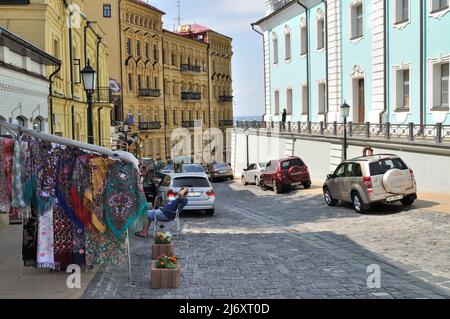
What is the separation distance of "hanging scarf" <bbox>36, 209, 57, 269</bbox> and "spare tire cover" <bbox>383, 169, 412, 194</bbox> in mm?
10436

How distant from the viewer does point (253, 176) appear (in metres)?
31.4

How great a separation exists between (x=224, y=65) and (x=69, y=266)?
2862 inches

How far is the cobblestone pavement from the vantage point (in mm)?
8367

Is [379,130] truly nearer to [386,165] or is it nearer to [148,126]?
[386,165]

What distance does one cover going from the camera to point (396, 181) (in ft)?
53.7

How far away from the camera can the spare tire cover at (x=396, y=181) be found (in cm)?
1628

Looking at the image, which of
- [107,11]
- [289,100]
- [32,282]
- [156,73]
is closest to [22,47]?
[32,282]

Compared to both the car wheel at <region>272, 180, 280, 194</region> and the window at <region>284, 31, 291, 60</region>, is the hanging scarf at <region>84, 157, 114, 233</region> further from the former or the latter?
the window at <region>284, 31, 291, 60</region>

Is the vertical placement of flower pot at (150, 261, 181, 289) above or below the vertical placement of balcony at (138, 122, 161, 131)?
below

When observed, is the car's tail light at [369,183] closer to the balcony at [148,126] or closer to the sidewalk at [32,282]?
the sidewalk at [32,282]

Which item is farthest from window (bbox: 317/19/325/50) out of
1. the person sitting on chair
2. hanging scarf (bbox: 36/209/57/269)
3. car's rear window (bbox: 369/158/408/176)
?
hanging scarf (bbox: 36/209/57/269)

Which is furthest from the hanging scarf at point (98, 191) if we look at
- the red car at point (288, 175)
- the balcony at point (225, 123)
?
the balcony at point (225, 123)

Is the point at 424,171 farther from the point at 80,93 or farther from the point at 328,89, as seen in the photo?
the point at 80,93
